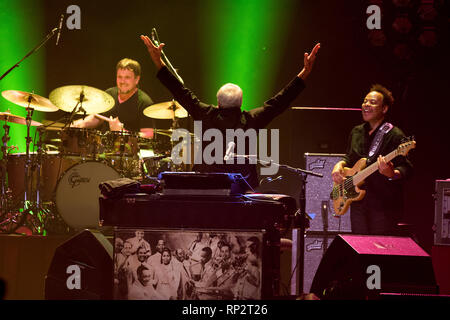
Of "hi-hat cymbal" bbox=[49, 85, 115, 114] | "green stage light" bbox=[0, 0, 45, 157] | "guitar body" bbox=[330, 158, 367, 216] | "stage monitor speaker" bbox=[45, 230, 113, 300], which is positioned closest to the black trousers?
"guitar body" bbox=[330, 158, 367, 216]

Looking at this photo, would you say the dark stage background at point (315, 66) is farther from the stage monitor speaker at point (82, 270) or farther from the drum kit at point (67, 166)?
the stage monitor speaker at point (82, 270)

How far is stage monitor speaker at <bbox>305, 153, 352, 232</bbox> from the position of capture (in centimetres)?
545

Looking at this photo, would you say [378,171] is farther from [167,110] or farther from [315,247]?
[167,110]

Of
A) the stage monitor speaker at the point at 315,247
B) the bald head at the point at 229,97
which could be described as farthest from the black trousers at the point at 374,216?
the bald head at the point at 229,97

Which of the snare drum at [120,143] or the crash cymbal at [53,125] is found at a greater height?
the crash cymbal at [53,125]

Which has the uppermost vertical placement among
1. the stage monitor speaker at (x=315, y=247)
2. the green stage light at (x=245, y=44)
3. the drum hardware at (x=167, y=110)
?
the green stage light at (x=245, y=44)

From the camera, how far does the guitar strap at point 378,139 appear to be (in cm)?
477

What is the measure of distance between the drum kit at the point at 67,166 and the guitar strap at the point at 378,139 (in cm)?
245

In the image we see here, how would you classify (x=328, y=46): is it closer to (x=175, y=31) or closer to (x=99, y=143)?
(x=175, y=31)

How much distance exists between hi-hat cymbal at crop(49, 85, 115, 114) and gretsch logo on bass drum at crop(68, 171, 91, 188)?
2.65ft

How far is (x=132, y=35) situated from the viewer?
7.28 m

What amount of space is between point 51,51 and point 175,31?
6.54 ft
